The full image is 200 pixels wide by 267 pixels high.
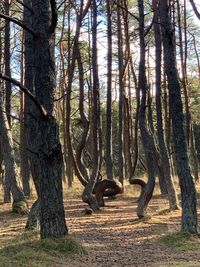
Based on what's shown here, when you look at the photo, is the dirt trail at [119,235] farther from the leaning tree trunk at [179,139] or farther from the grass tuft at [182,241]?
the leaning tree trunk at [179,139]

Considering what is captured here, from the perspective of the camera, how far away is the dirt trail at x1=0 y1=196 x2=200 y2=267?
7.16 meters

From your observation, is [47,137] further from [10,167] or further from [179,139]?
[10,167]

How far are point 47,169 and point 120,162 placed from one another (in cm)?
1298

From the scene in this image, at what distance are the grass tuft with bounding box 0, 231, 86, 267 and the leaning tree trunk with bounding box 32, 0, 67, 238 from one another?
200 mm

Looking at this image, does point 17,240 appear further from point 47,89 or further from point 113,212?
point 113,212

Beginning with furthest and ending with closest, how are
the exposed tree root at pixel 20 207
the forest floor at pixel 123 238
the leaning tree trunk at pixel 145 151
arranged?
the exposed tree root at pixel 20 207 < the leaning tree trunk at pixel 145 151 < the forest floor at pixel 123 238

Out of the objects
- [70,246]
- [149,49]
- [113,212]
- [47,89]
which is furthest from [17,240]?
[149,49]

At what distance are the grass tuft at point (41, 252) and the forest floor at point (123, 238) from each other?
0.18ft

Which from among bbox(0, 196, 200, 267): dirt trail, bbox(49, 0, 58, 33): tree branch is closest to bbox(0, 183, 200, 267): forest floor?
bbox(0, 196, 200, 267): dirt trail

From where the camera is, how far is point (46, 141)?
7.10 meters

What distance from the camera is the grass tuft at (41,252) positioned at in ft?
20.6

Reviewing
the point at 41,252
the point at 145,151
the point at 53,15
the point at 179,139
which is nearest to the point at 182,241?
the point at 179,139

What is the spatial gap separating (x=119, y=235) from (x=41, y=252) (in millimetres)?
3298

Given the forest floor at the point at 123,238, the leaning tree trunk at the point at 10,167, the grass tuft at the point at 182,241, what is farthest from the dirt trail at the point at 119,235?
the leaning tree trunk at the point at 10,167
